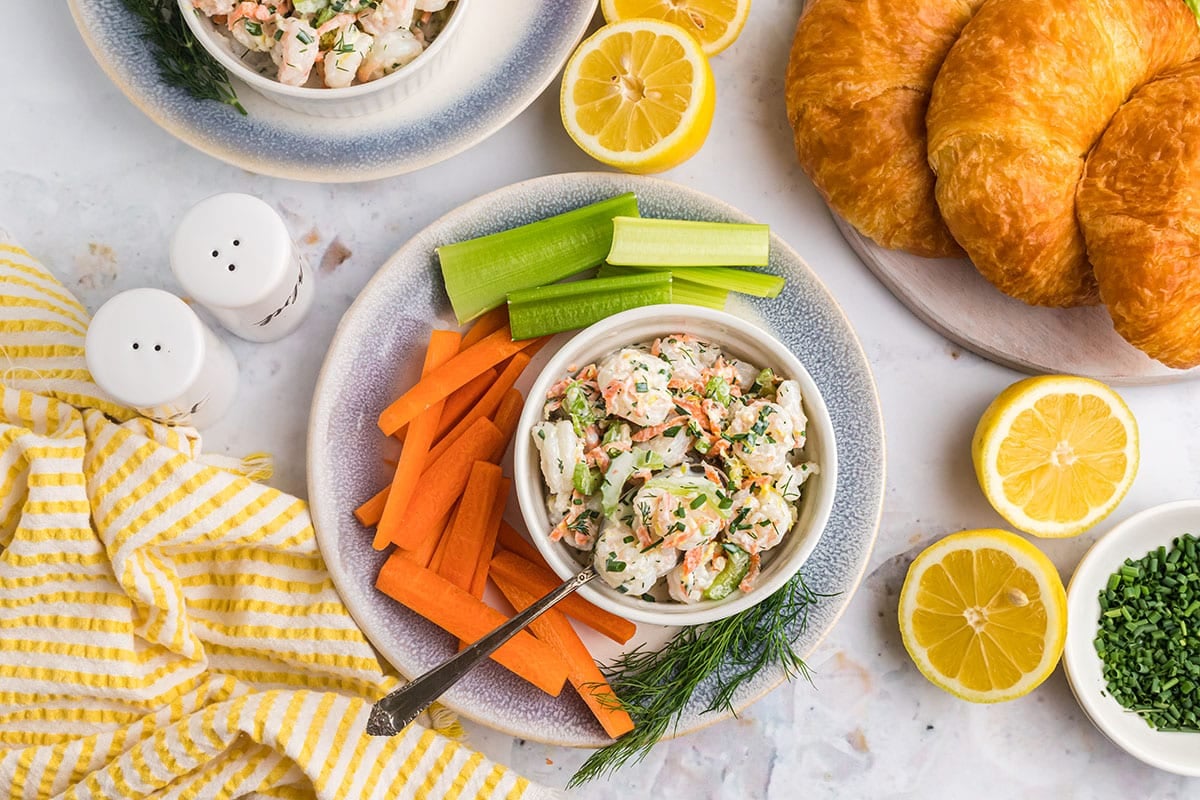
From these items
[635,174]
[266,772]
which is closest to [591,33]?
[635,174]

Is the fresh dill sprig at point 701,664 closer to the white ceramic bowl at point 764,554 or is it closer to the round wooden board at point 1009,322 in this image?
the white ceramic bowl at point 764,554

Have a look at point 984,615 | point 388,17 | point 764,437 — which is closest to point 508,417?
point 764,437

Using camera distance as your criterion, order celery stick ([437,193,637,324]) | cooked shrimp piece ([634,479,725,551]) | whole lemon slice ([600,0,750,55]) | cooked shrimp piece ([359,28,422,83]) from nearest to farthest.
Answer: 1. cooked shrimp piece ([634,479,725,551])
2. cooked shrimp piece ([359,28,422,83])
3. celery stick ([437,193,637,324])
4. whole lemon slice ([600,0,750,55])

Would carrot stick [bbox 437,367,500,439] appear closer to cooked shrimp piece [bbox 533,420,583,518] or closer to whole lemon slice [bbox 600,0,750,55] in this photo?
cooked shrimp piece [bbox 533,420,583,518]

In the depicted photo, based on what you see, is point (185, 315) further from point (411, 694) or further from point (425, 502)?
point (411, 694)

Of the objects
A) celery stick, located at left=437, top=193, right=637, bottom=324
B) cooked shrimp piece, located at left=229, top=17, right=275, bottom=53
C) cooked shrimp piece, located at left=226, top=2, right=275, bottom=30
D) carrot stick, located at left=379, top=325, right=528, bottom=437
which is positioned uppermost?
cooked shrimp piece, located at left=226, top=2, right=275, bottom=30

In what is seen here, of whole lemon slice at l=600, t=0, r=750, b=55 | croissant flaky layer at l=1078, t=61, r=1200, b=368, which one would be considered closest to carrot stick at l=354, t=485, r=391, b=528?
whole lemon slice at l=600, t=0, r=750, b=55
